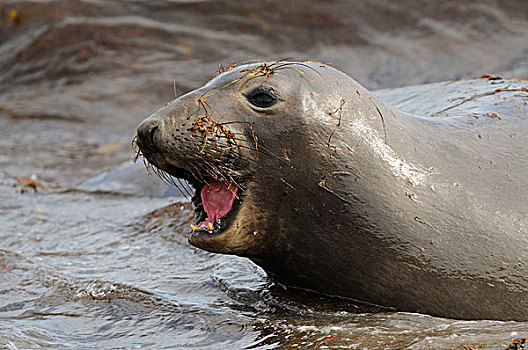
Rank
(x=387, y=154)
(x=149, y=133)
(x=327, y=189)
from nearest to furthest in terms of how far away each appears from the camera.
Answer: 1. (x=149, y=133)
2. (x=327, y=189)
3. (x=387, y=154)

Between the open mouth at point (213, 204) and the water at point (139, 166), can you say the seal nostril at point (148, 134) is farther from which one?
the water at point (139, 166)

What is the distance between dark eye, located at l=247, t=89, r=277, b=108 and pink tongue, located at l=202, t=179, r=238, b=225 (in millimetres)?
441

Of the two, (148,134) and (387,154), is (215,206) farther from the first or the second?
(387,154)

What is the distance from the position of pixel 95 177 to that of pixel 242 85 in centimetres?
477

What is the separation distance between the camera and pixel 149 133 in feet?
12.6

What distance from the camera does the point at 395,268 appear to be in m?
4.02

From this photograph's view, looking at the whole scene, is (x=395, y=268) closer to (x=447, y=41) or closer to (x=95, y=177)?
(x=95, y=177)

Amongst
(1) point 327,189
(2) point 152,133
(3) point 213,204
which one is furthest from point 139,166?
(1) point 327,189

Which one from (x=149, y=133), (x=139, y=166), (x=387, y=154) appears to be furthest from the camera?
(x=139, y=166)

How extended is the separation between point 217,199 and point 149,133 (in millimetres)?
498

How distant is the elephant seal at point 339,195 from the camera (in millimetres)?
3920

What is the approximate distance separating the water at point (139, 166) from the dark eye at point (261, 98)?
18.9 inches

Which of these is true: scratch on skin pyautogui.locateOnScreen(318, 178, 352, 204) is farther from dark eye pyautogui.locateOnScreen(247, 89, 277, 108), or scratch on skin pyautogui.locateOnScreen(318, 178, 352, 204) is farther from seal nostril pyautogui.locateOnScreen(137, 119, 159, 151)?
seal nostril pyautogui.locateOnScreen(137, 119, 159, 151)

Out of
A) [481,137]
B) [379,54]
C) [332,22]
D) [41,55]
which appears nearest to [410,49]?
[379,54]
